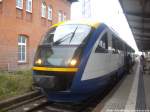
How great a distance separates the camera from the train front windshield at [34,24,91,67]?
977 cm

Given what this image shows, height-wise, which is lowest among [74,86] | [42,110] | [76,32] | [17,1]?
[42,110]

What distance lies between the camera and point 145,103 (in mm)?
10484

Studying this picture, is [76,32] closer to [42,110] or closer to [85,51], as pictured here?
[85,51]

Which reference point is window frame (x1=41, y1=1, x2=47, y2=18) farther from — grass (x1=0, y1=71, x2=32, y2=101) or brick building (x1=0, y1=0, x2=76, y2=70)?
grass (x1=0, y1=71, x2=32, y2=101)

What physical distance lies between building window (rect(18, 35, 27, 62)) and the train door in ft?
44.0

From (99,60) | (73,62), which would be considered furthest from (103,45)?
(73,62)

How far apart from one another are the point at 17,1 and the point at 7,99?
14660mm

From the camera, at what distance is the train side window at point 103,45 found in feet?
35.4

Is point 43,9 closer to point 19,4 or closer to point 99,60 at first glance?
point 19,4

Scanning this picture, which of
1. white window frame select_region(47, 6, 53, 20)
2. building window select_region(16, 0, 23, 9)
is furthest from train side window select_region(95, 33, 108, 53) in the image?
white window frame select_region(47, 6, 53, 20)

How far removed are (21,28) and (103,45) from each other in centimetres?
1424

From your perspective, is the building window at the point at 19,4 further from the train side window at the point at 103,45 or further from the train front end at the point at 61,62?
the train front end at the point at 61,62

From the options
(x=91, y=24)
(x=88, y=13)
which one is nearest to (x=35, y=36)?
(x=88, y=13)

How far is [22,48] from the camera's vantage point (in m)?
25.2
